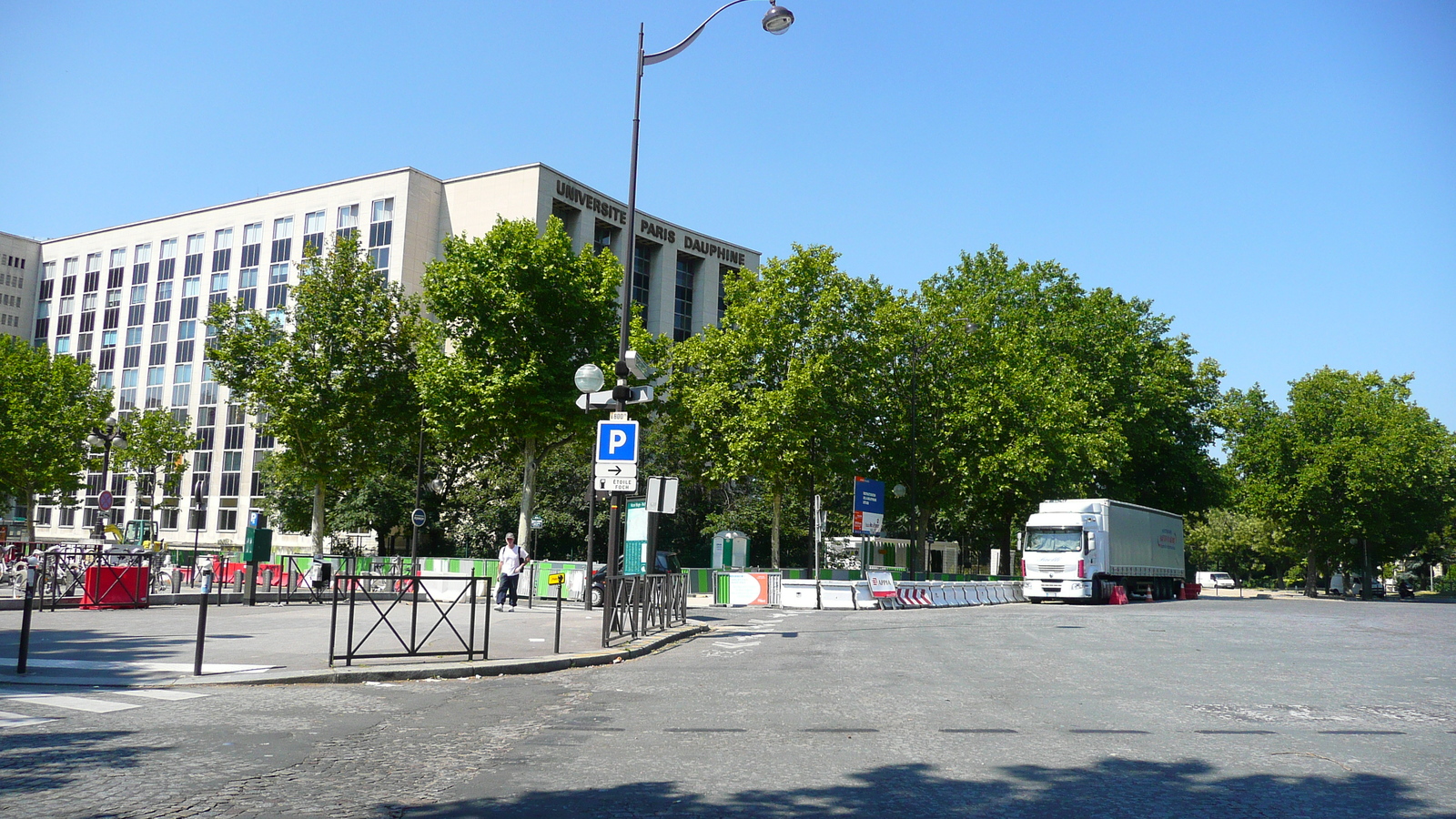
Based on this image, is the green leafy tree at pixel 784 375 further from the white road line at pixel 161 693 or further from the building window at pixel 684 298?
the building window at pixel 684 298

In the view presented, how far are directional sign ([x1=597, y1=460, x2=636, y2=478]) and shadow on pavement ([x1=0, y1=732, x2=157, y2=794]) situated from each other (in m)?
8.06

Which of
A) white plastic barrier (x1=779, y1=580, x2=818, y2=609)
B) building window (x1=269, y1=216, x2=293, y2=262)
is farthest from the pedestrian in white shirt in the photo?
building window (x1=269, y1=216, x2=293, y2=262)

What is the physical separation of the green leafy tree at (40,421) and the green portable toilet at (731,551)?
1416 inches

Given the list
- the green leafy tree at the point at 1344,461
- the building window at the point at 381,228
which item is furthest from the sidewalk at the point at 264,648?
the building window at the point at 381,228

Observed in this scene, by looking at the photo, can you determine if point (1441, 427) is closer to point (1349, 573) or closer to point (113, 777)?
point (1349, 573)

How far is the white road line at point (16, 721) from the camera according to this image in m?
7.64

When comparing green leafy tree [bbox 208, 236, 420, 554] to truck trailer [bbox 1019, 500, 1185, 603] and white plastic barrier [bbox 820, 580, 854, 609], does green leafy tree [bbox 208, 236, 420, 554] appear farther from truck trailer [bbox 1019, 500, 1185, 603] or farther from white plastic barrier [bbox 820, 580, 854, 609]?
truck trailer [bbox 1019, 500, 1185, 603]

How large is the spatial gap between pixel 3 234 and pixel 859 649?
104611 mm

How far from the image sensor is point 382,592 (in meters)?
12.7

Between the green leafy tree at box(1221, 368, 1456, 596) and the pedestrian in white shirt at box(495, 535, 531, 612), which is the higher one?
the green leafy tree at box(1221, 368, 1456, 596)

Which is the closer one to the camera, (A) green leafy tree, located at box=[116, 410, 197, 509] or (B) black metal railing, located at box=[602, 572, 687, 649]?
(B) black metal railing, located at box=[602, 572, 687, 649]

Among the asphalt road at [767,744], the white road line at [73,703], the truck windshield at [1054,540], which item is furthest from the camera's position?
the truck windshield at [1054,540]

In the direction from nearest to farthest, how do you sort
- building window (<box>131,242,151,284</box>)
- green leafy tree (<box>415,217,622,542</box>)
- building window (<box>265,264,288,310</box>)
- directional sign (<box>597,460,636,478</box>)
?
directional sign (<box>597,460,636,478</box>) → green leafy tree (<box>415,217,622,542</box>) → building window (<box>265,264,288,310</box>) → building window (<box>131,242,151,284</box>)

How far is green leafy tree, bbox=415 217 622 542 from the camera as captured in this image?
3459cm
